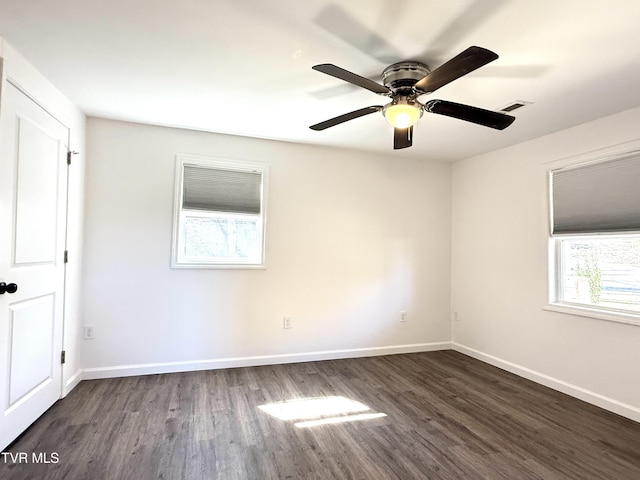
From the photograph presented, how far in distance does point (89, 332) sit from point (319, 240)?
93.7 inches

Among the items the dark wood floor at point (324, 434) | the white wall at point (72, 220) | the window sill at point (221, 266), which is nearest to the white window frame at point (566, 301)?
the dark wood floor at point (324, 434)

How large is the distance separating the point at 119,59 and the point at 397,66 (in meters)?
1.70

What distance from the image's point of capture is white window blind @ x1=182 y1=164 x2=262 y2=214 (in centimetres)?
345

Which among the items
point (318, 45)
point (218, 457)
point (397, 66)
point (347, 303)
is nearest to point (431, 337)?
point (347, 303)

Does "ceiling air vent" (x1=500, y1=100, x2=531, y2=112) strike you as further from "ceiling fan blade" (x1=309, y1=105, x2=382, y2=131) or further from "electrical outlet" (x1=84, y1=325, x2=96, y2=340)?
"electrical outlet" (x1=84, y1=325, x2=96, y2=340)

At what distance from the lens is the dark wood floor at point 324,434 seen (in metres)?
1.94

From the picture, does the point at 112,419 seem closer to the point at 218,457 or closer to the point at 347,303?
the point at 218,457

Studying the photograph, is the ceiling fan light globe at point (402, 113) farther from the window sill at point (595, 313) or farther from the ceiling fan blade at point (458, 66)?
the window sill at point (595, 313)

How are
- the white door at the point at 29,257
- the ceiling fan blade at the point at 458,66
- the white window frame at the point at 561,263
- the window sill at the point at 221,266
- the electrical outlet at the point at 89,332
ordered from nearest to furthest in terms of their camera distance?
the ceiling fan blade at the point at 458,66 < the white door at the point at 29,257 < the white window frame at the point at 561,263 < the electrical outlet at the point at 89,332 < the window sill at the point at 221,266

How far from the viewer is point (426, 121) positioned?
3.03m

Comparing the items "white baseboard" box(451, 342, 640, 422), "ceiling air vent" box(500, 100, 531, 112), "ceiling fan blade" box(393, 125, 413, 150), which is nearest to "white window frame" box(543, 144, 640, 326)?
"white baseboard" box(451, 342, 640, 422)

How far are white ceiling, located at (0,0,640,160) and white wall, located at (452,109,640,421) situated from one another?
0.49 m

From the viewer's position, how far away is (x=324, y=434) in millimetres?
2316

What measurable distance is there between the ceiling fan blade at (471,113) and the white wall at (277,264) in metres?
1.92
